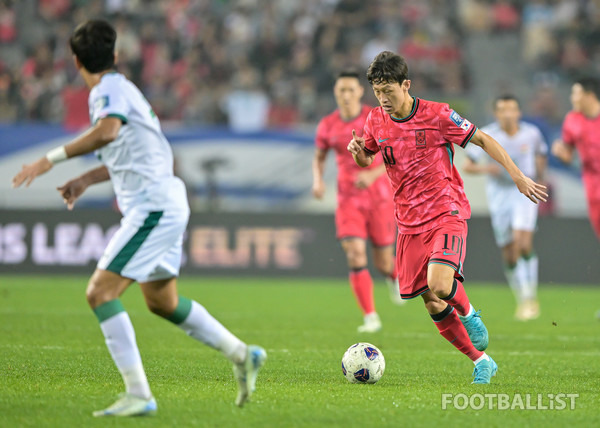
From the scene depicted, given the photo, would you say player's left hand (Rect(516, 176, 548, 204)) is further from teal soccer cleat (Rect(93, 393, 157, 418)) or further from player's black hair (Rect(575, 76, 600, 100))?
player's black hair (Rect(575, 76, 600, 100))

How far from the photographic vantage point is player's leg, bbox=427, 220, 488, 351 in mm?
6617

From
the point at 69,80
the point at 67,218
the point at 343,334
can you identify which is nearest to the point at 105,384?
the point at 343,334

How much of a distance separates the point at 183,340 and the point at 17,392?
3.68 m

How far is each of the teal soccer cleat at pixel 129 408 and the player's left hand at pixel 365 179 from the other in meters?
4.99

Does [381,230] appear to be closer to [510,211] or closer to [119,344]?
[510,211]

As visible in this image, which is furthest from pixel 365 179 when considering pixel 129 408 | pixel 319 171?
pixel 129 408

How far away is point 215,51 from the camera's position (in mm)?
21422

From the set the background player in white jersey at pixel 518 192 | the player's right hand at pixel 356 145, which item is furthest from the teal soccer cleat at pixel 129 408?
the background player in white jersey at pixel 518 192

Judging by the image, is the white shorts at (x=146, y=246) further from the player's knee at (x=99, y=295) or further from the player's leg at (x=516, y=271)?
the player's leg at (x=516, y=271)

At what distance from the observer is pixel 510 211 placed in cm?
1280

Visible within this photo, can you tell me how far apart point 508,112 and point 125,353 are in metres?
8.35

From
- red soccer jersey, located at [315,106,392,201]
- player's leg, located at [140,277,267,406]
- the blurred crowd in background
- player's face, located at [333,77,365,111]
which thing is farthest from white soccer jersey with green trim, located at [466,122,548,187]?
player's leg, located at [140,277,267,406]

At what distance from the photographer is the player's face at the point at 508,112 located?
487 inches

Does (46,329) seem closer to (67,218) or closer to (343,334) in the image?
(343,334)
